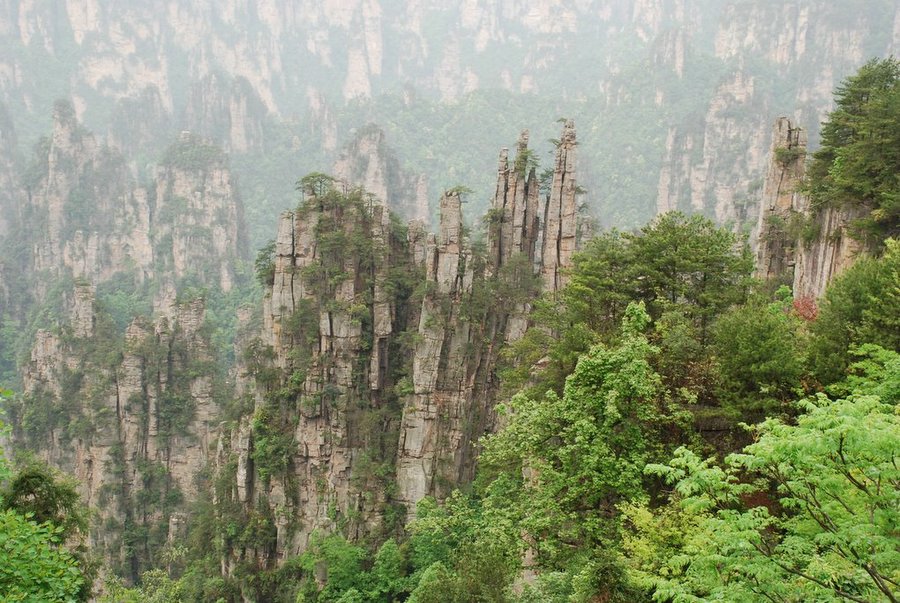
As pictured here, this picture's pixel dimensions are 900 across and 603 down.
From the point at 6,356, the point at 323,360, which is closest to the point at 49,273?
the point at 6,356

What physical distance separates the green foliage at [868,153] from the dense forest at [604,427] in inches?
3.1

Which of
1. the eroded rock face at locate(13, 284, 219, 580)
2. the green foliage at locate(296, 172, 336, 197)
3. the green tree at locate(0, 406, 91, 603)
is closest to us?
the green tree at locate(0, 406, 91, 603)

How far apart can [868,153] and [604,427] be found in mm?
13312

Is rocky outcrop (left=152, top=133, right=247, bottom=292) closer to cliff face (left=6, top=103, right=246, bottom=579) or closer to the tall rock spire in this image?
cliff face (left=6, top=103, right=246, bottom=579)

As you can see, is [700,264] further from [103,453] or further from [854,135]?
[103,453]

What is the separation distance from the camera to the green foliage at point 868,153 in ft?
66.4

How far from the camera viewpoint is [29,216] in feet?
359

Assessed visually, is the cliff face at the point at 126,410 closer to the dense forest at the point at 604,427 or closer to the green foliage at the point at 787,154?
the dense forest at the point at 604,427

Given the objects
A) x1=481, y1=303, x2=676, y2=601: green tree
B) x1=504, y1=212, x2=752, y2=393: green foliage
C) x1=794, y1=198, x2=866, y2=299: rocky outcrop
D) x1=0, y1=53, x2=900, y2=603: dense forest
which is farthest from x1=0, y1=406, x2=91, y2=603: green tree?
x1=794, y1=198, x2=866, y2=299: rocky outcrop

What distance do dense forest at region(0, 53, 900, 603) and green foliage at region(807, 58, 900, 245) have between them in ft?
0.26

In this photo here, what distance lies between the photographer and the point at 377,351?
35719 millimetres

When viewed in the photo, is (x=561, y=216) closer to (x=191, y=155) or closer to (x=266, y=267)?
(x=266, y=267)

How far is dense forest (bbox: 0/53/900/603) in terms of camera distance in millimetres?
8055

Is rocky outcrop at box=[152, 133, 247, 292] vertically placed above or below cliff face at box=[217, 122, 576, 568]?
above
